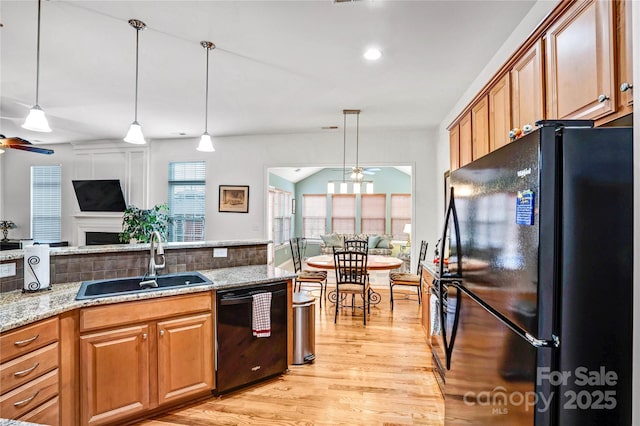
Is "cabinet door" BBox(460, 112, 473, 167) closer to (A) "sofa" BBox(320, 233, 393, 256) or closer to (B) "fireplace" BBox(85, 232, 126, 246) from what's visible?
(A) "sofa" BBox(320, 233, 393, 256)

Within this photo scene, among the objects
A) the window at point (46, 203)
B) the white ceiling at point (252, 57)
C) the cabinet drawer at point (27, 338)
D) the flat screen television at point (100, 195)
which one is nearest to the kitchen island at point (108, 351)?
the cabinet drawer at point (27, 338)

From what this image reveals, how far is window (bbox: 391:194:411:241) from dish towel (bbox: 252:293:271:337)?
714cm

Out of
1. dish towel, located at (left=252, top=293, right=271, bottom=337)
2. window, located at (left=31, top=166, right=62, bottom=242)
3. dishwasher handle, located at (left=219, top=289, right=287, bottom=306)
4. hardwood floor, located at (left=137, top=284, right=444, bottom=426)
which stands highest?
window, located at (left=31, top=166, right=62, bottom=242)

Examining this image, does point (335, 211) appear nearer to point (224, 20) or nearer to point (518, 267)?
point (224, 20)

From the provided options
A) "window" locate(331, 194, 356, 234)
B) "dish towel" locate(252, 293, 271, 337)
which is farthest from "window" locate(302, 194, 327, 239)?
"dish towel" locate(252, 293, 271, 337)

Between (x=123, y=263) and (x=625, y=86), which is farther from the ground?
(x=625, y=86)

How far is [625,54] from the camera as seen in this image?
3.44ft

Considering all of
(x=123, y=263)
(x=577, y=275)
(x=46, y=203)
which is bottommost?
(x=123, y=263)

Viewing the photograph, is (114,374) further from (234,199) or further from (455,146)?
(234,199)

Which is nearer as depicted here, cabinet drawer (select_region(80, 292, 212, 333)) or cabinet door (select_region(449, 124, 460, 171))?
cabinet drawer (select_region(80, 292, 212, 333))

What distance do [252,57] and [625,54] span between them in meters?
2.53

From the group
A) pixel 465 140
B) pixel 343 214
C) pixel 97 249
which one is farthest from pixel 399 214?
pixel 97 249

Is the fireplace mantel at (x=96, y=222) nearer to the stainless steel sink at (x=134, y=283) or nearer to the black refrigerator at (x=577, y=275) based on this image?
the stainless steel sink at (x=134, y=283)

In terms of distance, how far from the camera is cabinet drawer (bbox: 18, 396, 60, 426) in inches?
59.0
